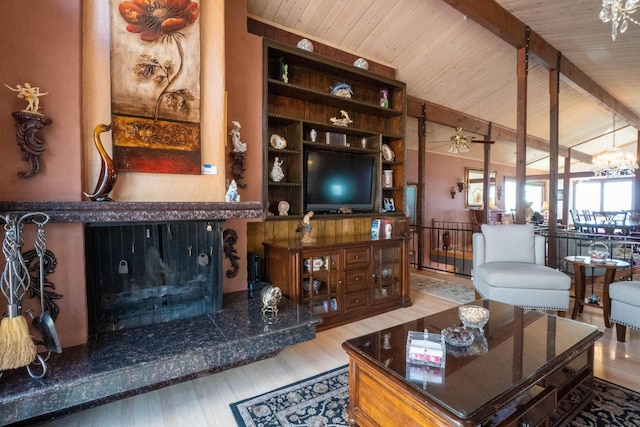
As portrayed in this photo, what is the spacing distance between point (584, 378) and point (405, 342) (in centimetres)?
105

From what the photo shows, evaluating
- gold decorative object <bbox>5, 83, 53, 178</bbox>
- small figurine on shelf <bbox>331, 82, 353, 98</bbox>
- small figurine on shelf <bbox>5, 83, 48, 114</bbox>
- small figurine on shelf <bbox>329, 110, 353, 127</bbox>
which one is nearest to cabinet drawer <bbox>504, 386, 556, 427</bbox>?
gold decorative object <bbox>5, 83, 53, 178</bbox>

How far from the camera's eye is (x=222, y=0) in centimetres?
223

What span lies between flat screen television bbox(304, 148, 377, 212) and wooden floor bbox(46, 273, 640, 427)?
1.35 meters

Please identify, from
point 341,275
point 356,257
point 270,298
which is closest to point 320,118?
point 356,257

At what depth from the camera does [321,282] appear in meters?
2.92

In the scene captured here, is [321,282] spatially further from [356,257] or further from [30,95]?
[30,95]

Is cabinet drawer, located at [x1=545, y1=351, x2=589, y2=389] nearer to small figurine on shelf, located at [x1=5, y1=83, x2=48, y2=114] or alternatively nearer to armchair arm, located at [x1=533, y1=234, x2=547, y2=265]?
armchair arm, located at [x1=533, y1=234, x2=547, y2=265]

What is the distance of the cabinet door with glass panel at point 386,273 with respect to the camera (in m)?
3.26

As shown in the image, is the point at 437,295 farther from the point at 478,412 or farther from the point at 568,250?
the point at 478,412

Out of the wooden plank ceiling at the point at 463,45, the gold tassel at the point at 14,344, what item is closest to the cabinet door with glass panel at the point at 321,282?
the gold tassel at the point at 14,344

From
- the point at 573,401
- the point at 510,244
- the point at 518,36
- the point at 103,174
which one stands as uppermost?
the point at 518,36

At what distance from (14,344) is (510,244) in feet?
12.9

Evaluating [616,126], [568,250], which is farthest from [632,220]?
[568,250]

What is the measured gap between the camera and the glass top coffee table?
1.15m
